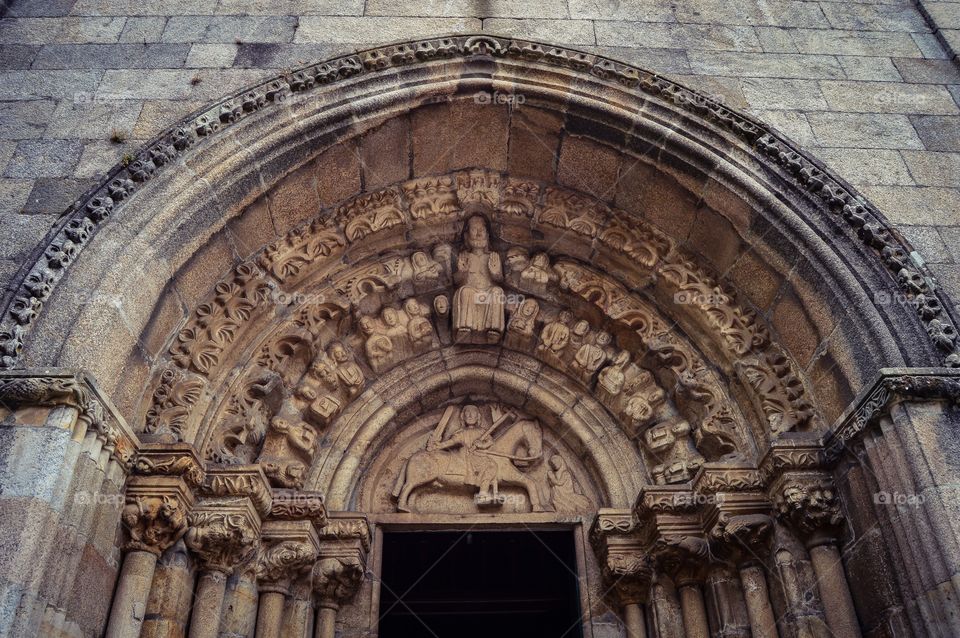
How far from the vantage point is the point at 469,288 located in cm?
613

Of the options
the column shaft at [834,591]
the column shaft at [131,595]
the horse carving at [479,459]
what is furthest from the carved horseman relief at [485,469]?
the column shaft at [131,595]

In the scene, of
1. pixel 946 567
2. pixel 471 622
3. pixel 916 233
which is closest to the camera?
pixel 946 567

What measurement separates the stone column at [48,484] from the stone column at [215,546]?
0.52 meters

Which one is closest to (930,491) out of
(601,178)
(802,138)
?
(802,138)

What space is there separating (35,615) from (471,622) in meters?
5.53

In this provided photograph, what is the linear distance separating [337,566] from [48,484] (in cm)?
194

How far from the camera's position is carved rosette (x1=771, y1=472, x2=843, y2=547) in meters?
4.50

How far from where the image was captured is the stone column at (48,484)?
11.2 ft

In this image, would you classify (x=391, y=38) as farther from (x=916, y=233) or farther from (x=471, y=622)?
(x=471, y=622)

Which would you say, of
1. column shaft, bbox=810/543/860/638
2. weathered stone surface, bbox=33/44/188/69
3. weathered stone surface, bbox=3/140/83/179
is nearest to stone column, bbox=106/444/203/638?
weathered stone surface, bbox=3/140/83/179

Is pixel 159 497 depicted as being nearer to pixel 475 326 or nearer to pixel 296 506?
pixel 296 506

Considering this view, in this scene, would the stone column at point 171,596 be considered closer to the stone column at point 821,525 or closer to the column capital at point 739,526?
the column capital at point 739,526

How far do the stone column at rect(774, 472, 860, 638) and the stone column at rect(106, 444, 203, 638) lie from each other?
11.4ft

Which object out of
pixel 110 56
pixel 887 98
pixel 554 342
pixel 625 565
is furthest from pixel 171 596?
pixel 887 98
